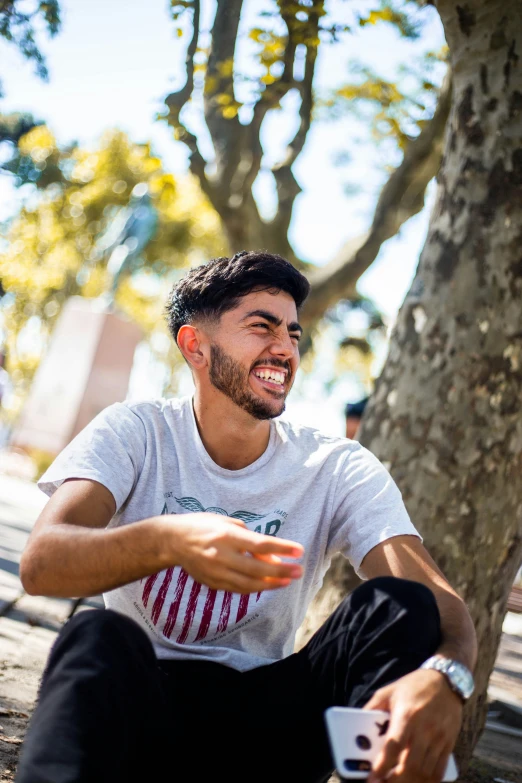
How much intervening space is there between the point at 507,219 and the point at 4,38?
3.19m

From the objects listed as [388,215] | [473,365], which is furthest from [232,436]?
[388,215]

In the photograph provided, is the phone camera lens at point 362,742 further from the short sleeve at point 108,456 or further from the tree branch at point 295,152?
the tree branch at point 295,152

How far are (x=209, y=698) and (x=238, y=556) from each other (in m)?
0.57

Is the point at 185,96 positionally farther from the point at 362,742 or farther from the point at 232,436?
the point at 362,742

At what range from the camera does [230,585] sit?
1.75 m

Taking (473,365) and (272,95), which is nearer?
(473,365)

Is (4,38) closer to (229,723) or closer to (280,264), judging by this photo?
(280,264)

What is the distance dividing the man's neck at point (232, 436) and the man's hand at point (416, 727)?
94cm

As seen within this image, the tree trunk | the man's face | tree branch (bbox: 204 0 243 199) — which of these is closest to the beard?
the man's face

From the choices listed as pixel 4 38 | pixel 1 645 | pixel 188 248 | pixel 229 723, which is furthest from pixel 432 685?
pixel 188 248

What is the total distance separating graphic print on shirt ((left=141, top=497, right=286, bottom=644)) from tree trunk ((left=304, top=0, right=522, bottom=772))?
1.43 metres

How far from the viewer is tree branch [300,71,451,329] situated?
29.2ft

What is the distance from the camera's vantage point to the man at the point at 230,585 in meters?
1.75

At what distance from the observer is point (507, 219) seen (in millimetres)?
3711
